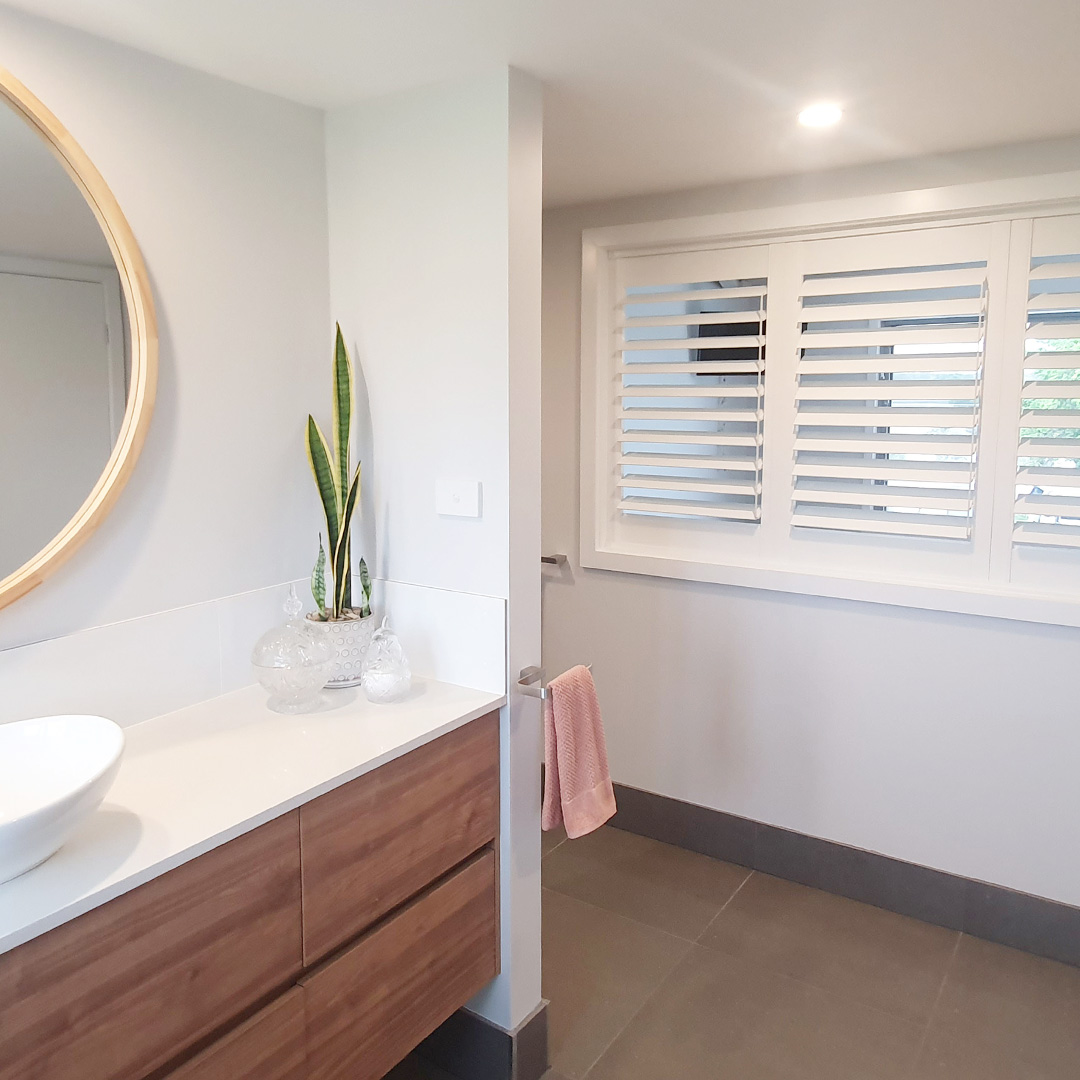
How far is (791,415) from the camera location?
2713 mm

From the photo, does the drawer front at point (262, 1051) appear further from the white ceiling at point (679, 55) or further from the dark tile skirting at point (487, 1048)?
the white ceiling at point (679, 55)

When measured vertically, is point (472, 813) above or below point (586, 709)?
below

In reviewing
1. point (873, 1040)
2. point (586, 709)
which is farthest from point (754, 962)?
point (586, 709)

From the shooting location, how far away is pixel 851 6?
150cm

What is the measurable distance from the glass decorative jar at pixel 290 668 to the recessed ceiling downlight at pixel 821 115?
161 cm

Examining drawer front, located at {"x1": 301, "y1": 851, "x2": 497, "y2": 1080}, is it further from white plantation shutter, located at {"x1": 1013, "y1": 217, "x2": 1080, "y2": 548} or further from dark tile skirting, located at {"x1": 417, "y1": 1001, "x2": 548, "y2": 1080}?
white plantation shutter, located at {"x1": 1013, "y1": 217, "x2": 1080, "y2": 548}

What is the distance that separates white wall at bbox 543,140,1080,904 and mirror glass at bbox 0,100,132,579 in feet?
5.51

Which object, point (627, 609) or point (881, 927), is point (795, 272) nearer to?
point (627, 609)

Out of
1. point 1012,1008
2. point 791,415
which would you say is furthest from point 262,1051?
point 791,415

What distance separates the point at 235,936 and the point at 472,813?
0.59 meters

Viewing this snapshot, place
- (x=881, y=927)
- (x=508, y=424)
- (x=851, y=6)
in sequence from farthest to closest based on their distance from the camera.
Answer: (x=881, y=927) < (x=508, y=424) < (x=851, y=6)

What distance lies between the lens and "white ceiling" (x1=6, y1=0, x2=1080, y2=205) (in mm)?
1520

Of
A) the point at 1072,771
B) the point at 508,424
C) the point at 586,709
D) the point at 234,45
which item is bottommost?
the point at 1072,771

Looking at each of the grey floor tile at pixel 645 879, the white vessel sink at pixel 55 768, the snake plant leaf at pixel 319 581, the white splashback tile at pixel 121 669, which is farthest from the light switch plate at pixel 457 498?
the grey floor tile at pixel 645 879
